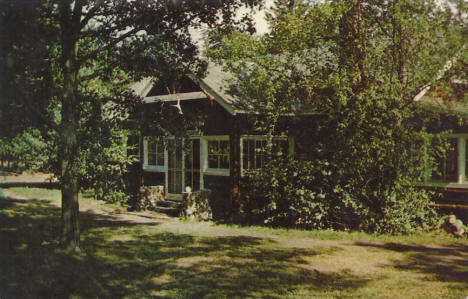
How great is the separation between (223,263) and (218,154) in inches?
269

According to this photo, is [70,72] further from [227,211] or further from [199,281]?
[227,211]

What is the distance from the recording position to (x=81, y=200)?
18344 mm

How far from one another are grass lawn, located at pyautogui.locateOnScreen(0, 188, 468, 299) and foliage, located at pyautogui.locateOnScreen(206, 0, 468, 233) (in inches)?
38.1

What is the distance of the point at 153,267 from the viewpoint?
8094 millimetres

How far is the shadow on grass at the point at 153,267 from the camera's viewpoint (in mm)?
6785

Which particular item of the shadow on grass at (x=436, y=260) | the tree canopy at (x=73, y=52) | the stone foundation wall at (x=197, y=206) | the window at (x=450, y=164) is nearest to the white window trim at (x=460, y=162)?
the window at (x=450, y=164)

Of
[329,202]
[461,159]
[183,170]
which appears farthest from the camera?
[183,170]

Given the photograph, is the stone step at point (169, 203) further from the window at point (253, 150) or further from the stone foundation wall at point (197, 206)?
the window at point (253, 150)

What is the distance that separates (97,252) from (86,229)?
2.90 meters

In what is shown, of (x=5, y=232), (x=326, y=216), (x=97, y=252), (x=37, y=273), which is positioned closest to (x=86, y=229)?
(x=5, y=232)

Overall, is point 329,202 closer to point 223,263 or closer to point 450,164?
point 450,164

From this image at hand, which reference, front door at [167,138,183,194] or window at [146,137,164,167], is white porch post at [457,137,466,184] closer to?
front door at [167,138,183,194]

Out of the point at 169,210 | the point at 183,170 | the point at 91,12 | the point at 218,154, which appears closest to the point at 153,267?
the point at 91,12

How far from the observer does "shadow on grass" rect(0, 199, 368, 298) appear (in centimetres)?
679
